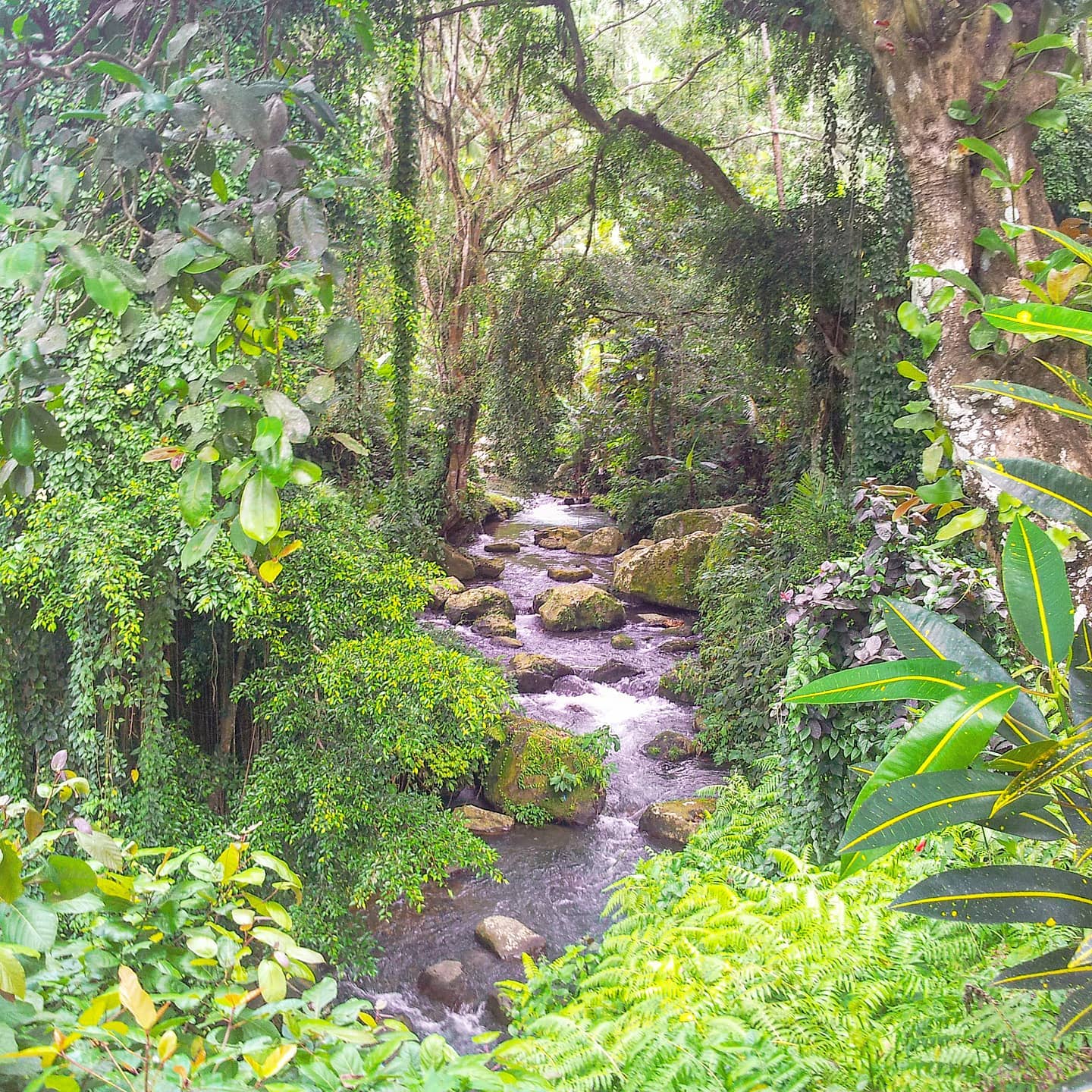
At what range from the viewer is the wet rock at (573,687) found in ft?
27.3

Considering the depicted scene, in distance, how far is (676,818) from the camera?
19.3 feet

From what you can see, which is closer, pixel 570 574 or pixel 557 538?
pixel 570 574

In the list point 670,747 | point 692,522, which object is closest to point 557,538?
point 692,522

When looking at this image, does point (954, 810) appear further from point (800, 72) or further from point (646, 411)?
point (646, 411)

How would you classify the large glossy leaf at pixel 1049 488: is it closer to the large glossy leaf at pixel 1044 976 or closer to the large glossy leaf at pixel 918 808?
the large glossy leaf at pixel 918 808

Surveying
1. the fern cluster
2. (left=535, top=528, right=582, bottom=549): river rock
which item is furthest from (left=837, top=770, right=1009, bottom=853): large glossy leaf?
(left=535, top=528, right=582, bottom=549): river rock

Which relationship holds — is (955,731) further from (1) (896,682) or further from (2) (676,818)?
(2) (676,818)

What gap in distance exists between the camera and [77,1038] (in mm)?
919

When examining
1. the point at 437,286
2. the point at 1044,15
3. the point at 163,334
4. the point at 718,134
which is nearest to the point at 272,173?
the point at 1044,15

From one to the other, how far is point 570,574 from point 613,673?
3.44m

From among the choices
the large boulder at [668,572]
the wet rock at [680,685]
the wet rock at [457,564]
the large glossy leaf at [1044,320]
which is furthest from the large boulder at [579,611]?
the large glossy leaf at [1044,320]

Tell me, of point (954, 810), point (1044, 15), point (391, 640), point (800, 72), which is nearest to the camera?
point (954, 810)

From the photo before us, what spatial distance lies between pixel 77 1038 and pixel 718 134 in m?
13.5

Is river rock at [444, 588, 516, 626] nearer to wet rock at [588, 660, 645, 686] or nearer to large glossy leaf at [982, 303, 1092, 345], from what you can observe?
wet rock at [588, 660, 645, 686]
